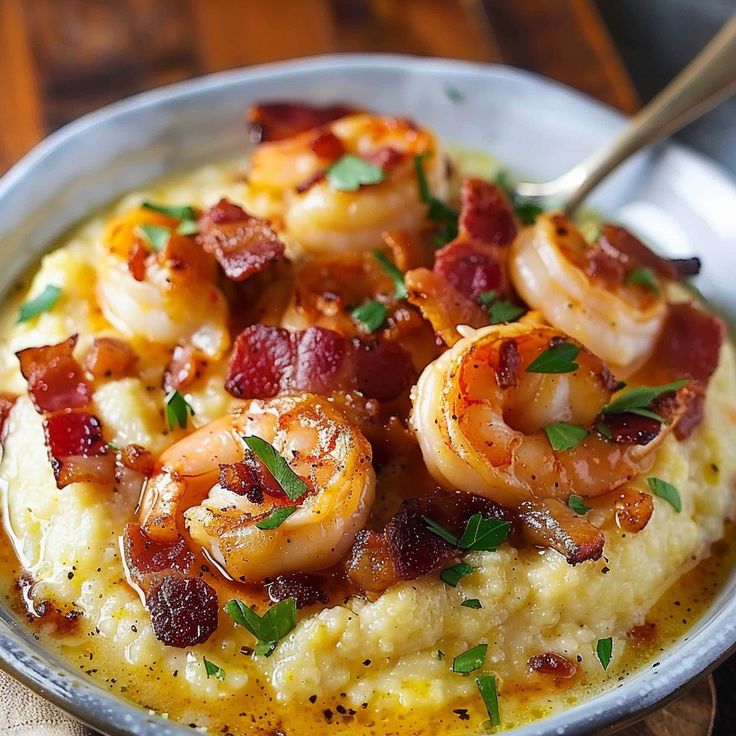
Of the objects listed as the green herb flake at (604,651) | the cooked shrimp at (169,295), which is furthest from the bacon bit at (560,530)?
the cooked shrimp at (169,295)

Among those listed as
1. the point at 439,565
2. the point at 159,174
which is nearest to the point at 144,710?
the point at 439,565

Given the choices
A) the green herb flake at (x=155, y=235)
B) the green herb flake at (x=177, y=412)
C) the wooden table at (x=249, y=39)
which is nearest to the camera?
the green herb flake at (x=177, y=412)

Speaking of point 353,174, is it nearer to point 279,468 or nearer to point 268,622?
point 279,468

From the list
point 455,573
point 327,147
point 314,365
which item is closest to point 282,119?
point 327,147

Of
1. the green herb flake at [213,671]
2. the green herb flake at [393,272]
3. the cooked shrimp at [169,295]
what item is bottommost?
the green herb flake at [213,671]

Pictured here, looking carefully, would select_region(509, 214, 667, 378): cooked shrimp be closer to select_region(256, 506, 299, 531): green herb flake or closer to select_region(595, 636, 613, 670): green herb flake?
select_region(595, 636, 613, 670): green herb flake

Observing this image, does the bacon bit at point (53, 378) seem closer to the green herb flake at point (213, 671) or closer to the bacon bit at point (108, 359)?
the bacon bit at point (108, 359)

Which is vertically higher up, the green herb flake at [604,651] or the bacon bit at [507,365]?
the bacon bit at [507,365]
